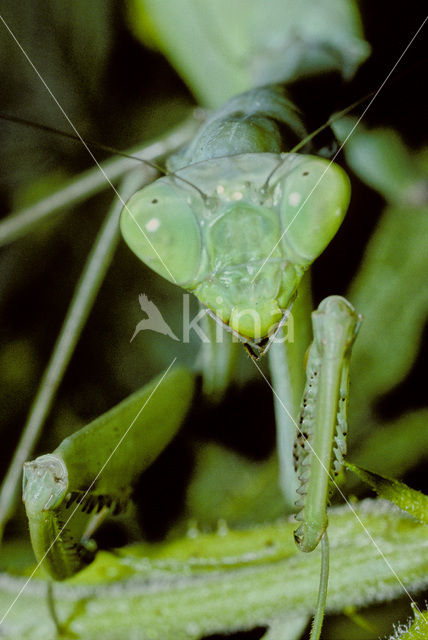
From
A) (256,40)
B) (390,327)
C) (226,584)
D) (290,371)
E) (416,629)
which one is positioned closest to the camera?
(416,629)

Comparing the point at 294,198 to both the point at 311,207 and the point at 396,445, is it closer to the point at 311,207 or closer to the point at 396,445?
the point at 311,207

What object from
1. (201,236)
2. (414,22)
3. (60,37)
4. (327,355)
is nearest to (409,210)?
(414,22)

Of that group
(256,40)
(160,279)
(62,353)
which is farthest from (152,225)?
(256,40)

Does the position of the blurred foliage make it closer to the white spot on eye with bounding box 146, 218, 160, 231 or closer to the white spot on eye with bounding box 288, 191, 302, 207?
the white spot on eye with bounding box 288, 191, 302, 207

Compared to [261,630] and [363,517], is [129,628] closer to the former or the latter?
[261,630]

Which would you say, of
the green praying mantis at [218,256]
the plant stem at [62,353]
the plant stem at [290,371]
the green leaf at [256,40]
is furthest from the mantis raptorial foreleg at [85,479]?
the green leaf at [256,40]

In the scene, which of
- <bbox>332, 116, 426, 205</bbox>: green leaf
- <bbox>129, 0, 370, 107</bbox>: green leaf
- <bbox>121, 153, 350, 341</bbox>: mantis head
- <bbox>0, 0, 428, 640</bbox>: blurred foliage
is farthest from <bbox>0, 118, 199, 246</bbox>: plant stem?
<bbox>121, 153, 350, 341</bbox>: mantis head
